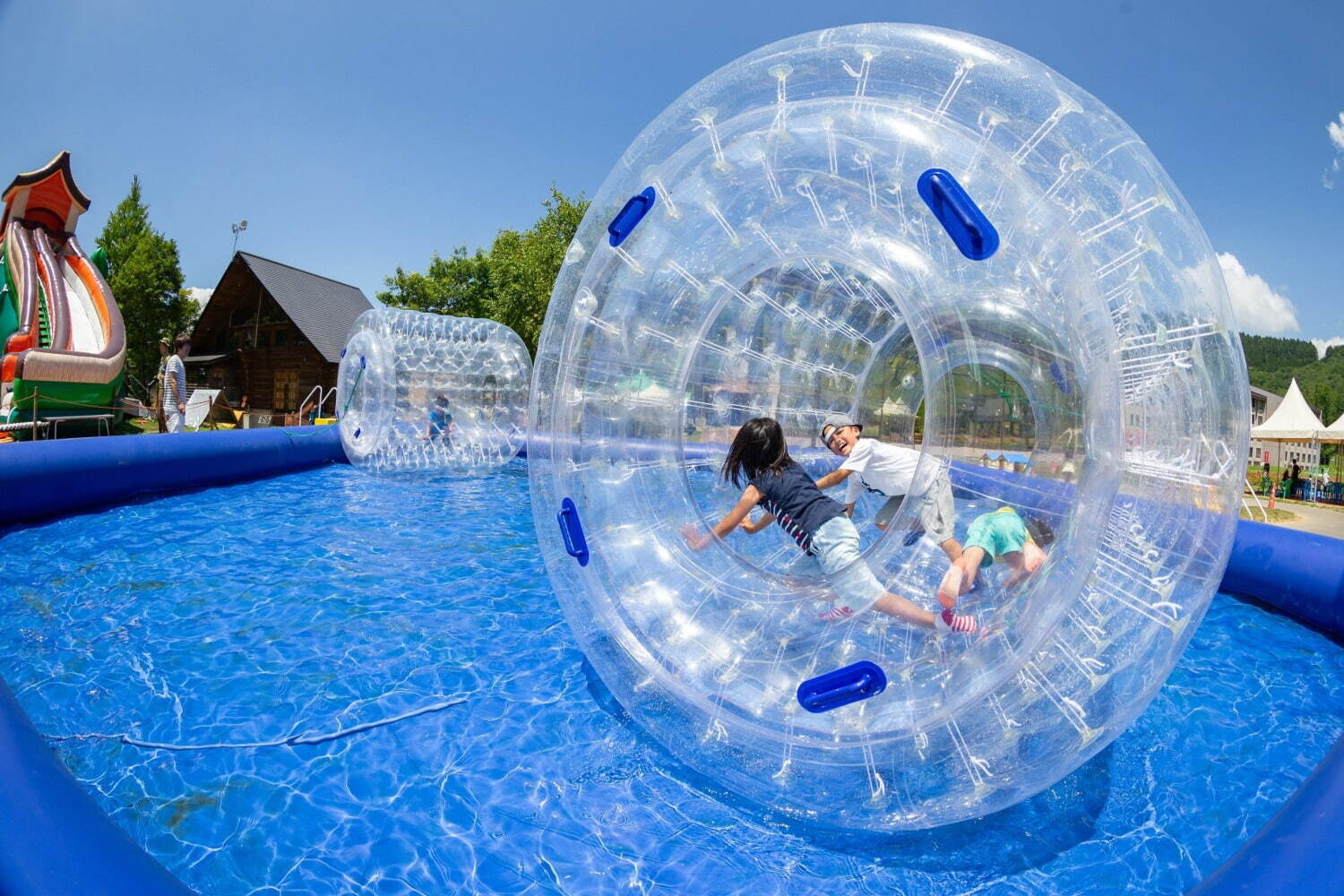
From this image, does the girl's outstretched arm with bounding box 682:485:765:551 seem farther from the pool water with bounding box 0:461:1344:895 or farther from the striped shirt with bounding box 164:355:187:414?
the striped shirt with bounding box 164:355:187:414

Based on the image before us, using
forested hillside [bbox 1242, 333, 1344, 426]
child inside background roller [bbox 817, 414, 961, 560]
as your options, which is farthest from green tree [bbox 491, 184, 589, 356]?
forested hillside [bbox 1242, 333, 1344, 426]

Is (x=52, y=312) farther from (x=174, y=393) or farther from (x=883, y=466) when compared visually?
(x=883, y=466)

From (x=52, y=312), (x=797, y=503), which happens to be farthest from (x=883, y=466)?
(x=52, y=312)

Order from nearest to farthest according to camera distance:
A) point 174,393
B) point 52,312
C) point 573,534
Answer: point 573,534, point 174,393, point 52,312

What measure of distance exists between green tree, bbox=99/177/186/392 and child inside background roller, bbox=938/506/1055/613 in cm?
3040

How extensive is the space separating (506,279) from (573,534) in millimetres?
23173

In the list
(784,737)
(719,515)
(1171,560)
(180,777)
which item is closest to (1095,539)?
(1171,560)

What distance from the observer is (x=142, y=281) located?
25812mm

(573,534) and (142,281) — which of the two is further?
(142,281)

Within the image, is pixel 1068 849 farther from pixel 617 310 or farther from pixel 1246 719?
pixel 617 310

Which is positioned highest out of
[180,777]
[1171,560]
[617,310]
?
[617,310]

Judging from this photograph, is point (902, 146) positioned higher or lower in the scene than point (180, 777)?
higher

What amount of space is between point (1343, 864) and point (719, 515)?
2779 millimetres

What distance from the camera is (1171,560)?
7.30ft
